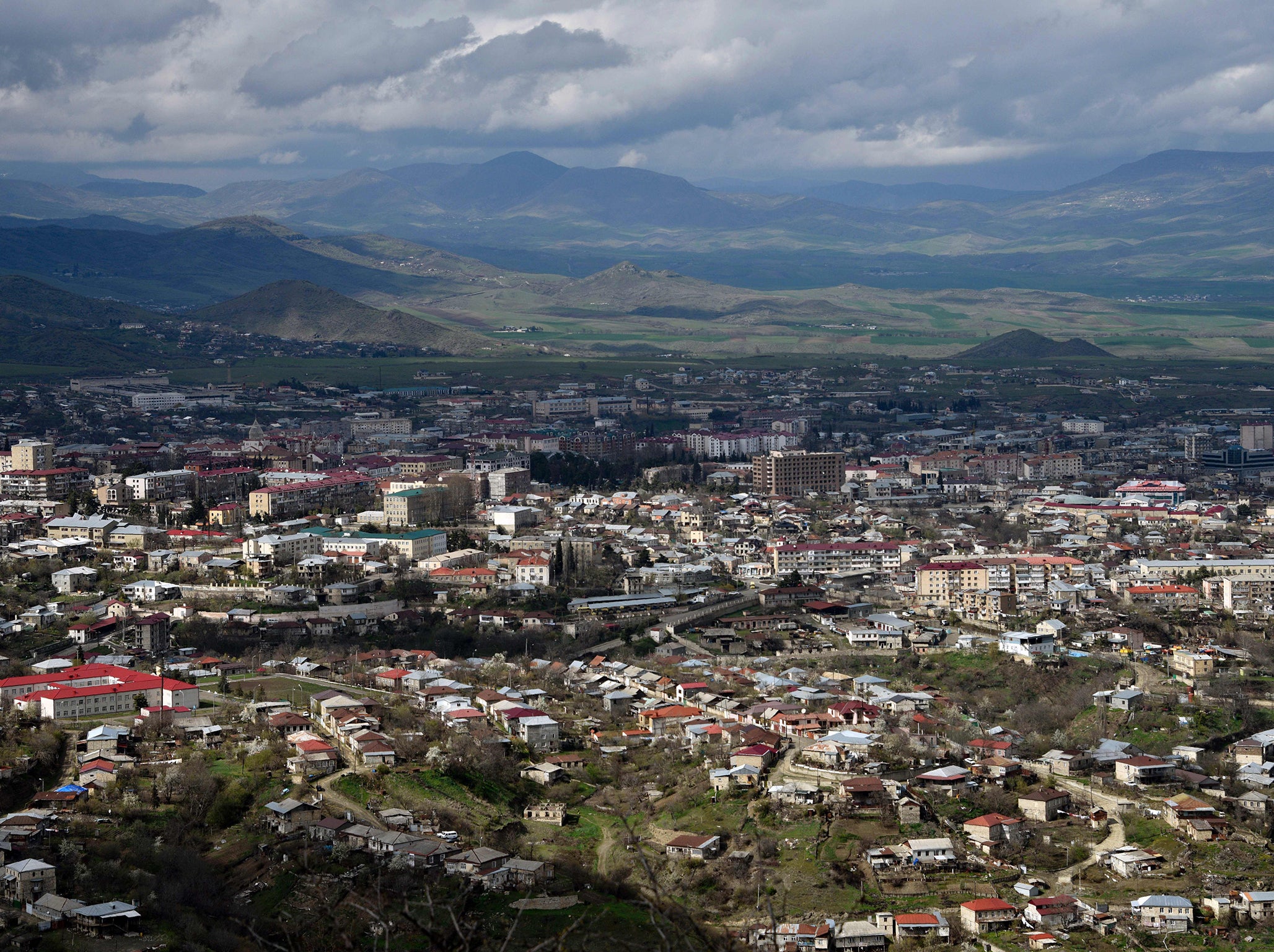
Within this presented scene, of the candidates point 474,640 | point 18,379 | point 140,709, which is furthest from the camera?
point 18,379

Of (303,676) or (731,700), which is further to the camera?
(303,676)

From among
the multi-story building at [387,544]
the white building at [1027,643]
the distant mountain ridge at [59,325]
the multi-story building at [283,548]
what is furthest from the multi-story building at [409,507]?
the distant mountain ridge at [59,325]

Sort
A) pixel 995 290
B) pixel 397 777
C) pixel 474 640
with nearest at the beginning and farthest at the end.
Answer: pixel 397 777, pixel 474 640, pixel 995 290

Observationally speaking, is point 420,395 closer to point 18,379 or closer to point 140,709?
point 18,379

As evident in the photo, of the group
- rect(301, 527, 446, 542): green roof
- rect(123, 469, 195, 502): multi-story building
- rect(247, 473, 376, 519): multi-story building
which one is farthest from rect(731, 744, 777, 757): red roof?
rect(123, 469, 195, 502): multi-story building

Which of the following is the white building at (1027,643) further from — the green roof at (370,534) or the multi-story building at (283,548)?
the multi-story building at (283,548)

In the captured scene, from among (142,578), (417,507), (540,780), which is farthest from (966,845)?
(417,507)
